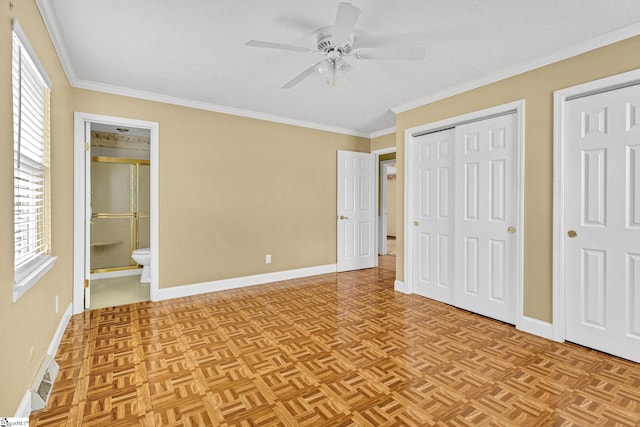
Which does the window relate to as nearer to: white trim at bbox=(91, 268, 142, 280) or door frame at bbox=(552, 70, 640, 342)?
white trim at bbox=(91, 268, 142, 280)

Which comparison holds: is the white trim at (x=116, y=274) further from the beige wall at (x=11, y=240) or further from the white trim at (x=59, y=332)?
the beige wall at (x=11, y=240)

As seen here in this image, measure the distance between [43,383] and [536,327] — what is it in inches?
144

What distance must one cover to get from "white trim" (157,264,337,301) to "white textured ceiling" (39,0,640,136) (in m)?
2.29

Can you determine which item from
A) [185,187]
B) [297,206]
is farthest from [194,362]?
[297,206]

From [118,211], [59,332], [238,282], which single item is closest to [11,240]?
[59,332]

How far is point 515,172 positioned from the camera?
3.04 metres

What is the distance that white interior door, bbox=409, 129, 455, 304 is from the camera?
3711 mm

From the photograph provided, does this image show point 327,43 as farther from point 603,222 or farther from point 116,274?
point 116,274

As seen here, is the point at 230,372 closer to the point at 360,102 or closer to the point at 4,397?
the point at 4,397

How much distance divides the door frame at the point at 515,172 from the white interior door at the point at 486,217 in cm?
5

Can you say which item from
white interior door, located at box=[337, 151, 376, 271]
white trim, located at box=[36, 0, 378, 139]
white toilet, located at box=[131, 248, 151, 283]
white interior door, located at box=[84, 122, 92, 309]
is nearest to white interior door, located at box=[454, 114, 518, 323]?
white interior door, located at box=[337, 151, 376, 271]

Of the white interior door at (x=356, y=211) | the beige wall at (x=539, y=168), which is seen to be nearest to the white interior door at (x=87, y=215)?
the white interior door at (x=356, y=211)

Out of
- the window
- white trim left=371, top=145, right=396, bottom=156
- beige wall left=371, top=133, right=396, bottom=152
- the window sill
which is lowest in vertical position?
the window sill

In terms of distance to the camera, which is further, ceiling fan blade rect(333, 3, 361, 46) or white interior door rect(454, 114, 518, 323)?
white interior door rect(454, 114, 518, 323)
